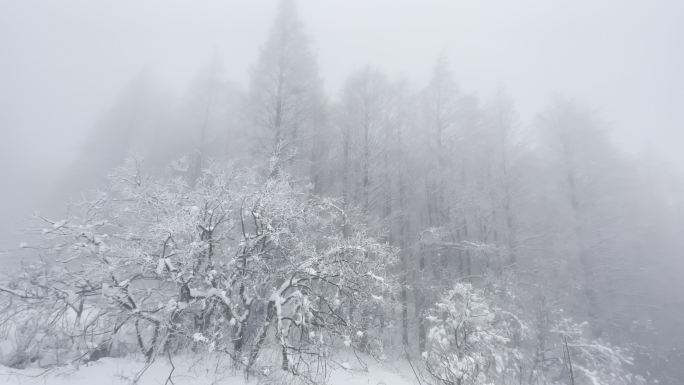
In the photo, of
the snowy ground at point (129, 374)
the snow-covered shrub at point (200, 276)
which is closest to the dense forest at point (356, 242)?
the snow-covered shrub at point (200, 276)

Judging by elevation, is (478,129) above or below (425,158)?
above

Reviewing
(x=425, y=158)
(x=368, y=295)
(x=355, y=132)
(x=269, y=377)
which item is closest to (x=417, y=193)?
(x=425, y=158)

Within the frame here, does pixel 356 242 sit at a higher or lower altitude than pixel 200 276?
higher

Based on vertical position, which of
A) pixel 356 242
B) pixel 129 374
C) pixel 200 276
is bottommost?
pixel 129 374

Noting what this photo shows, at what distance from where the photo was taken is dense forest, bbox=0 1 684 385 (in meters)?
6.50

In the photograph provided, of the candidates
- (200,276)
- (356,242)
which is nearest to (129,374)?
(200,276)

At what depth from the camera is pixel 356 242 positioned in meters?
7.48

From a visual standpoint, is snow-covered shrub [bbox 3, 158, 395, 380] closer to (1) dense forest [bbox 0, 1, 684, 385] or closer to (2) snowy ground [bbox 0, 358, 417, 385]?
(1) dense forest [bbox 0, 1, 684, 385]

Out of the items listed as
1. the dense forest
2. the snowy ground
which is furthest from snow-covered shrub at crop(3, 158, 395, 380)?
the snowy ground

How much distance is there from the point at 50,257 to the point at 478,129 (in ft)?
50.2

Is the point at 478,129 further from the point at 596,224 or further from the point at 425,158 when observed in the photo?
the point at 596,224

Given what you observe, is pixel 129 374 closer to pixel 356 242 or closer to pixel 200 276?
pixel 200 276

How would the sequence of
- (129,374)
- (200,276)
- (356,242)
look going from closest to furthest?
(129,374), (200,276), (356,242)

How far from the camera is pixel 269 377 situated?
608 cm
